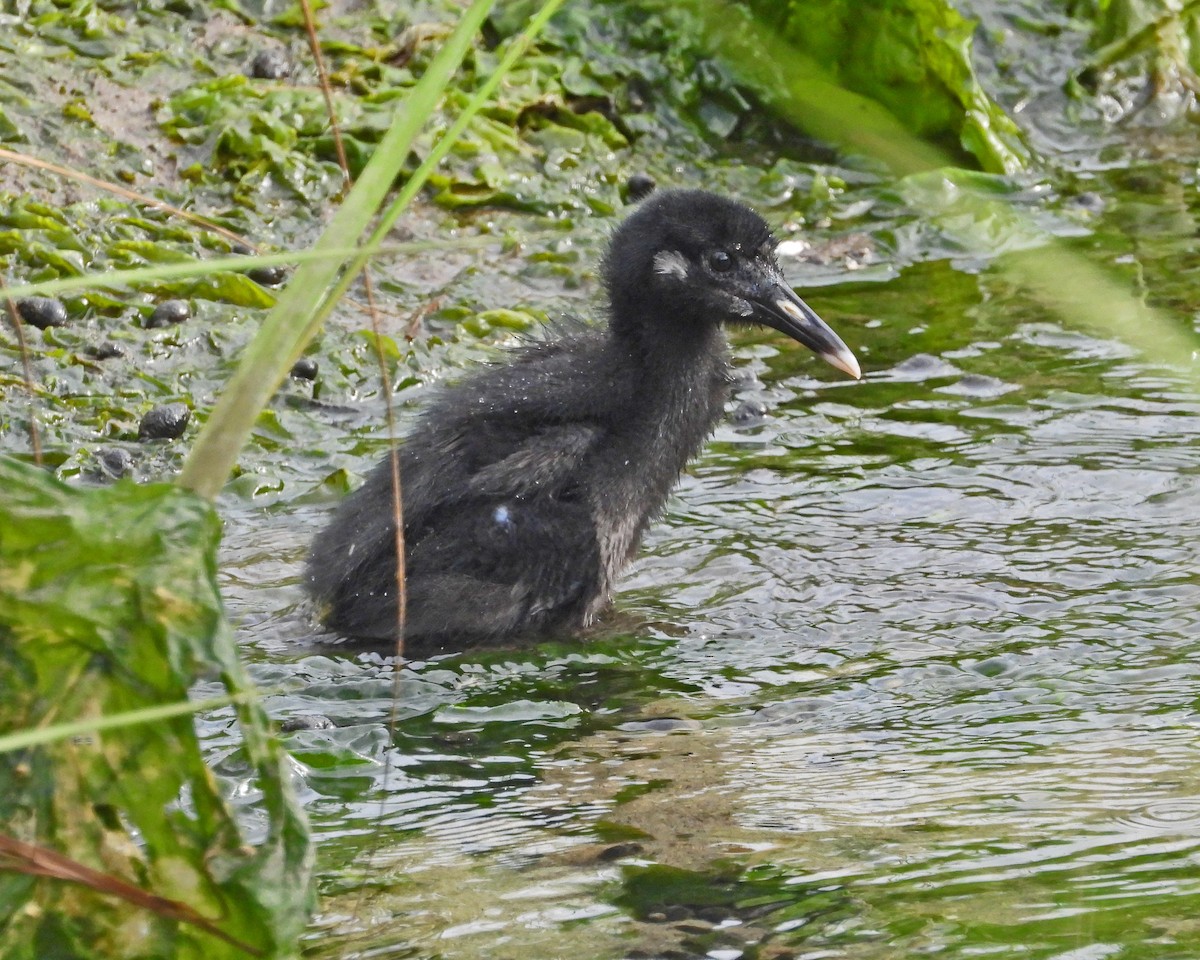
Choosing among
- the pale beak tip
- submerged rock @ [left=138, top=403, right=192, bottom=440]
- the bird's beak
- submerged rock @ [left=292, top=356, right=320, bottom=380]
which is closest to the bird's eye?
the bird's beak

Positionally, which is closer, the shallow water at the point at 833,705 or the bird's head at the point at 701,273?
the shallow water at the point at 833,705

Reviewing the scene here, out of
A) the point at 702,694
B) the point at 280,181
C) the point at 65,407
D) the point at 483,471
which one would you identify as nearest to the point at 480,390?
the point at 483,471

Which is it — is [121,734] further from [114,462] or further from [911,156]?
[114,462]

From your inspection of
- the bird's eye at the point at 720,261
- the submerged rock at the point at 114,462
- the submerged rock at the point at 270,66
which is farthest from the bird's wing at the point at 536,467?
the submerged rock at the point at 270,66

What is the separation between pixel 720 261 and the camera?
585 centimetres

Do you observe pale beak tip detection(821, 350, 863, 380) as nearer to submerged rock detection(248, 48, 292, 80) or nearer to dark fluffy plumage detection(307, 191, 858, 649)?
dark fluffy plumage detection(307, 191, 858, 649)

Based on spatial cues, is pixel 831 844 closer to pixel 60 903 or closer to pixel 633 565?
pixel 60 903

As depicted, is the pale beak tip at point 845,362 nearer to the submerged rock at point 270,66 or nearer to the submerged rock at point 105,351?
the submerged rock at point 105,351

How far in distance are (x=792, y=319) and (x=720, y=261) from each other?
1.07 feet

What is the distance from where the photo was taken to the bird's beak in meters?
5.90

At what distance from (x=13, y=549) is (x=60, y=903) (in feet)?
1.79

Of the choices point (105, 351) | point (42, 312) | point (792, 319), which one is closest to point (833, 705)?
point (792, 319)

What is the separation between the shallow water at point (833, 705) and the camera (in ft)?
11.0

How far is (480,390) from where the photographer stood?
18.6 feet
